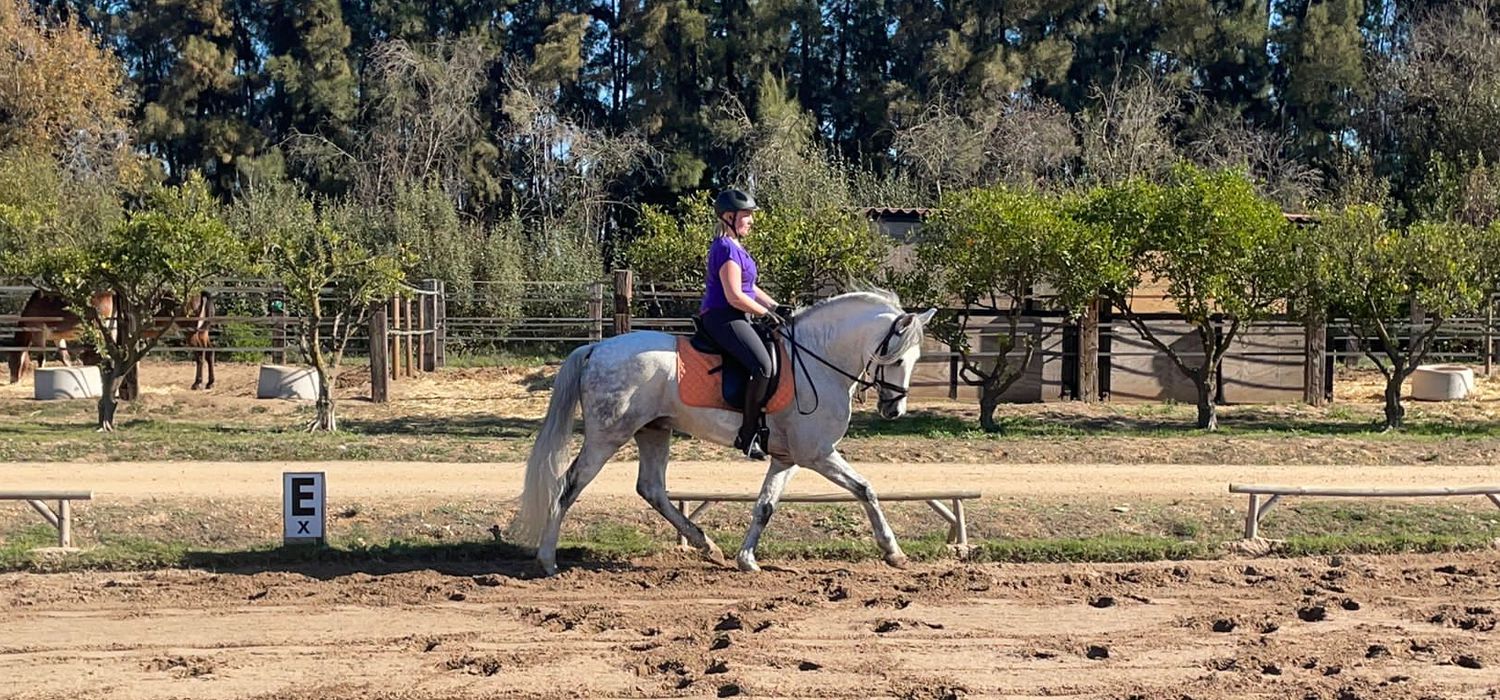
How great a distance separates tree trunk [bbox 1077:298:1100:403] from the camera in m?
20.4

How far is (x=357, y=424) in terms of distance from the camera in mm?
17406

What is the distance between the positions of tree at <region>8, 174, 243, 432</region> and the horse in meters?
9.75

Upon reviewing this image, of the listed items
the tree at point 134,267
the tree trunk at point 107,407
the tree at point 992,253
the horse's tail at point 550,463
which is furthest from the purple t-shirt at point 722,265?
the tree trunk at point 107,407

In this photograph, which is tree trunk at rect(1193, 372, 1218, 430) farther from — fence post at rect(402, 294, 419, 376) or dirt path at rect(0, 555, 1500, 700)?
fence post at rect(402, 294, 419, 376)

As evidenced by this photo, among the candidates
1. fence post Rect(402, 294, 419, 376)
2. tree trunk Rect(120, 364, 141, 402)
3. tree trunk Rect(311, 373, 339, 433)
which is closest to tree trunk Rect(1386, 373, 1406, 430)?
tree trunk Rect(311, 373, 339, 433)

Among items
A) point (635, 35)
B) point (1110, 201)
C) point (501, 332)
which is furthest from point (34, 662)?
point (635, 35)

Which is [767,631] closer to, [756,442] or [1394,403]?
[756,442]

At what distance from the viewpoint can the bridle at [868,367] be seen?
27.8 ft

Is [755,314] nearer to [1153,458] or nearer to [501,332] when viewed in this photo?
[1153,458]

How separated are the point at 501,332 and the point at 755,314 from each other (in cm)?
2163

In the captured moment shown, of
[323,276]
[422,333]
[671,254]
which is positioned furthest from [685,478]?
[422,333]

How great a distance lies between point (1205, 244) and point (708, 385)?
1105 cm

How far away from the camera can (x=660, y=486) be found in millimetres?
8977

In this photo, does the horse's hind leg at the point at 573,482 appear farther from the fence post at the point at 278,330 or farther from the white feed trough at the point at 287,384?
the fence post at the point at 278,330
